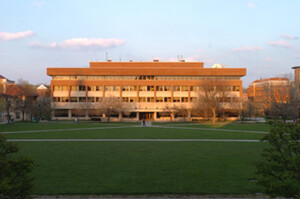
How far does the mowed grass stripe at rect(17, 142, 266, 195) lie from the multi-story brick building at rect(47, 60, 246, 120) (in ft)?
178

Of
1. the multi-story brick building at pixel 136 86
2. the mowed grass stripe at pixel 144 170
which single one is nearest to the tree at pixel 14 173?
the mowed grass stripe at pixel 144 170

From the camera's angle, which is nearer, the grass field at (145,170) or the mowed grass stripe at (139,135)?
the grass field at (145,170)

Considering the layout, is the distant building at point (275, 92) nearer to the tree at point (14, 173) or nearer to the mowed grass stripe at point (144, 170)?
the mowed grass stripe at point (144, 170)

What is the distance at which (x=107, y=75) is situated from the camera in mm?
75250

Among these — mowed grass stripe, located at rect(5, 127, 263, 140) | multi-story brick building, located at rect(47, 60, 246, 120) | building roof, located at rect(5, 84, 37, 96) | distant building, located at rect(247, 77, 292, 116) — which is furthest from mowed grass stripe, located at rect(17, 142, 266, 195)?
building roof, located at rect(5, 84, 37, 96)

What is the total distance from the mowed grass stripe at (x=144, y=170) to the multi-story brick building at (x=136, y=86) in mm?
54220

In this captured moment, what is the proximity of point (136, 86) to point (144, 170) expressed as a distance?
6149 cm

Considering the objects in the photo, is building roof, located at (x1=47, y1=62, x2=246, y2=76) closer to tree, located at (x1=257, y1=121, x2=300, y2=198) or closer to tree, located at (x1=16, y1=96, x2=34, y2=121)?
tree, located at (x1=16, y1=96, x2=34, y2=121)

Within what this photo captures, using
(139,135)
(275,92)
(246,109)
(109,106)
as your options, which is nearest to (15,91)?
(109,106)

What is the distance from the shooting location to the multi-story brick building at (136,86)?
243 ft

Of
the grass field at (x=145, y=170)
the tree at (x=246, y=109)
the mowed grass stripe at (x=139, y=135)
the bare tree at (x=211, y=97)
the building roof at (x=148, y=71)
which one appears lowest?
the grass field at (x=145, y=170)

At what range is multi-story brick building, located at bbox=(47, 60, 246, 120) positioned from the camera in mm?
74125

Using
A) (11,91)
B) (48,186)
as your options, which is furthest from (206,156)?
(11,91)

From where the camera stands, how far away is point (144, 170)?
44.7 ft
